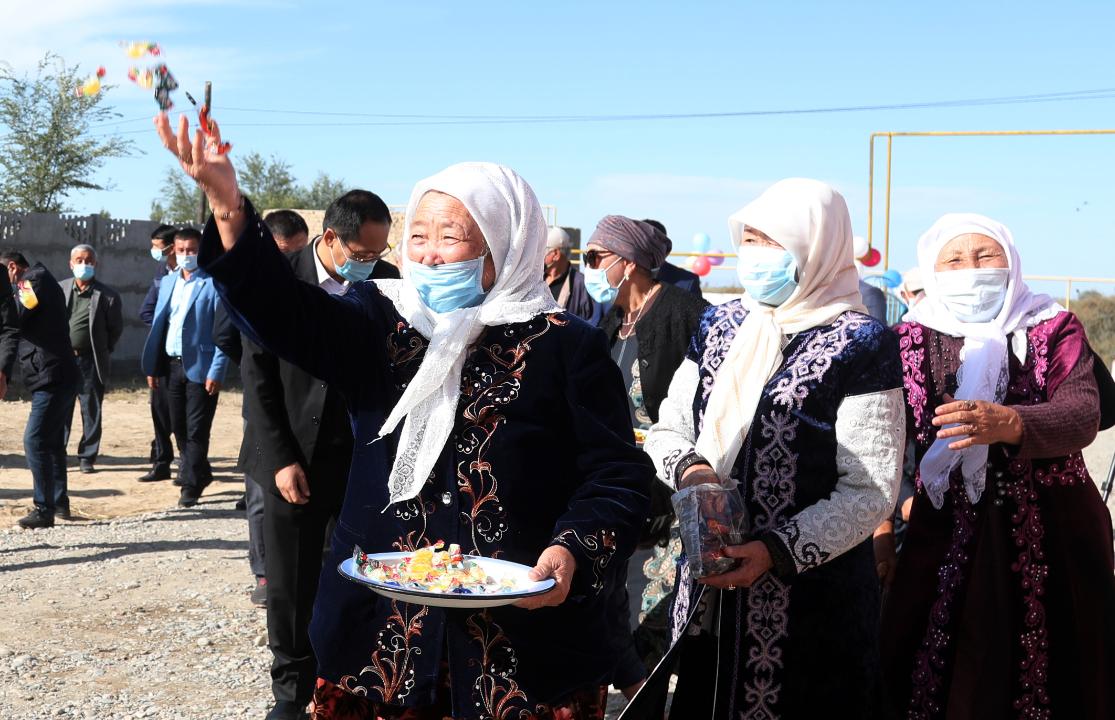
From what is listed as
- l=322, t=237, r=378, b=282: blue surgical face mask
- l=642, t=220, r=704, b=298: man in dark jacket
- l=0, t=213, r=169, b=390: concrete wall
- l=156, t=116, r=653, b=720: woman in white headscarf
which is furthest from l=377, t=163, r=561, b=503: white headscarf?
l=0, t=213, r=169, b=390: concrete wall

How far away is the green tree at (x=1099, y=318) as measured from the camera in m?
31.6

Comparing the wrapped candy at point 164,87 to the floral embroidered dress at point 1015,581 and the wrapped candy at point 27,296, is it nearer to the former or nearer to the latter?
the floral embroidered dress at point 1015,581

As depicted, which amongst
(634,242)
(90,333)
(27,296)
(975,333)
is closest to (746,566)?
(975,333)

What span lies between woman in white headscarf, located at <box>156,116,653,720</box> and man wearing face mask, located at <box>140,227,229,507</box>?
278 inches

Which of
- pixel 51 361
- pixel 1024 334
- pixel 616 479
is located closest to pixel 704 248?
pixel 51 361

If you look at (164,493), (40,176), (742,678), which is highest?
(40,176)

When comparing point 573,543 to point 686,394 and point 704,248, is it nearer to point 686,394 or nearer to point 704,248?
point 686,394

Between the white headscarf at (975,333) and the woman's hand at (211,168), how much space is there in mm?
2416

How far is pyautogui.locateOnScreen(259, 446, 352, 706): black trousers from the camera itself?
15.8 ft

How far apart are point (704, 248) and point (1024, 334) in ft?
64.4

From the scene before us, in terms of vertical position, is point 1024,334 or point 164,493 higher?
point 1024,334

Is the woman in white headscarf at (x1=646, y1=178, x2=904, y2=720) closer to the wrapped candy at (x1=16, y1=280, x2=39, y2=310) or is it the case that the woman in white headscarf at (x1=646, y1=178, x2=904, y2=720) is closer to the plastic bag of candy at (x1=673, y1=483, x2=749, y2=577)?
A: the plastic bag of candy at (x1=673, y1=483, x2=749, y2=577)

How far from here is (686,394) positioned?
3.33 metres

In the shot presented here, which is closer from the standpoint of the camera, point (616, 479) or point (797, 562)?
point (616, 479)
